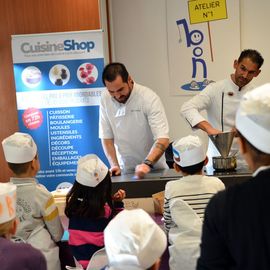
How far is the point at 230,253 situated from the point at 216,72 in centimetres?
298

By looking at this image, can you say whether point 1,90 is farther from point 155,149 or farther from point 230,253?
point 230,253

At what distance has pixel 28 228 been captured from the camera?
1573 mm

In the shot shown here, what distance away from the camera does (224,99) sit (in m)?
2.88

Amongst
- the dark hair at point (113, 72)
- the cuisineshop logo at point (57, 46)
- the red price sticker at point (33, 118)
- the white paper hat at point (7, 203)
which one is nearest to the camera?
the white paper hat at point (7, 203)

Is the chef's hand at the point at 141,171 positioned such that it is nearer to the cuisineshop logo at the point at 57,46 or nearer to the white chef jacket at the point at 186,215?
the white chef jacket at the point at 186,215

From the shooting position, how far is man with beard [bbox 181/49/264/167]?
8.77 ft

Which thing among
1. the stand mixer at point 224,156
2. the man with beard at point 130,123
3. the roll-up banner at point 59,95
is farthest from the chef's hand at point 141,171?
the roll-up banner at point 59,95

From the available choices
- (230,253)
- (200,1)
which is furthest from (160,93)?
(230,253)

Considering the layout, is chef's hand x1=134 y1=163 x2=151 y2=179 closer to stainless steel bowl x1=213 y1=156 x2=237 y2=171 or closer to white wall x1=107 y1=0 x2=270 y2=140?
stainless steel bowl x1=213 y1=156 x2=237 y2=171

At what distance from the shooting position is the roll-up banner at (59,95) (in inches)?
133

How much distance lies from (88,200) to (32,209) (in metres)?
0.22

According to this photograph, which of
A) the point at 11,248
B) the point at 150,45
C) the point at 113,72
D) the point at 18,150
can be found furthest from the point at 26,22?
the point at 11,248

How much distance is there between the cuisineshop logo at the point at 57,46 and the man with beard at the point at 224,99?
3.36ft

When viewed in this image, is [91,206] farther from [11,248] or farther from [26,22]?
[26,22]
